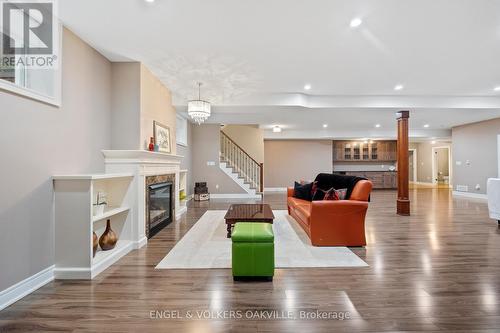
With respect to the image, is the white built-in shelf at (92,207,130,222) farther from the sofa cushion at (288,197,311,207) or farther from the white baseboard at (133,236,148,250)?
the sofa cushion at (288,197,311,207)

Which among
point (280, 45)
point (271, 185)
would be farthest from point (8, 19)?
point (271, 185)

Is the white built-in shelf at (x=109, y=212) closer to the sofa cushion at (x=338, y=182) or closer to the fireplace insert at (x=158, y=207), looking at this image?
the fireplace insert at (x=158, y=207)

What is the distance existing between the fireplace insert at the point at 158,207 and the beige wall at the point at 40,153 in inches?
38.6

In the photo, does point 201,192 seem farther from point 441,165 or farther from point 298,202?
point 441,165

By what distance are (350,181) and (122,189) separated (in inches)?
140

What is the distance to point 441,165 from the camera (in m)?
14.5

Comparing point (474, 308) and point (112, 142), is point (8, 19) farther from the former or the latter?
point (474, 308)

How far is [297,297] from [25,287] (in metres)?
2.52

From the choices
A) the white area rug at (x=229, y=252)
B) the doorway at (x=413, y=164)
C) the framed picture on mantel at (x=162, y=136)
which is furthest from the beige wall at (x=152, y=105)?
the doorway at (x=413, y=164)

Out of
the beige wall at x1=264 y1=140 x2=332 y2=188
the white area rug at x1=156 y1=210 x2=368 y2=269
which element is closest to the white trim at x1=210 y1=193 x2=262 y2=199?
the beige wall at x1=264 y1=140 x2=332 y2=188

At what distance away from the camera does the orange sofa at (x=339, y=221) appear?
346 centimetres

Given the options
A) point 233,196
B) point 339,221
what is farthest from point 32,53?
point 233,196

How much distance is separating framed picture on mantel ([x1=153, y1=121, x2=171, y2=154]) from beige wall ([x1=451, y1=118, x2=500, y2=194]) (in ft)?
33.6

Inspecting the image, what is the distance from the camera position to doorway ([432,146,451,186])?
13.3m
